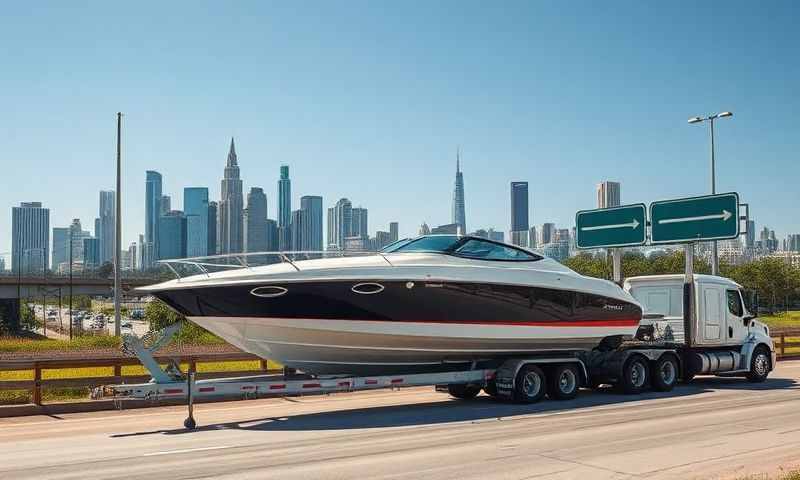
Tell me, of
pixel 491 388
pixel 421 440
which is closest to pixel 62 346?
pixel 491 388

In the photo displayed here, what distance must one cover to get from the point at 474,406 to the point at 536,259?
3.20m

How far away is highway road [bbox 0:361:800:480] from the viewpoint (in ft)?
28.5

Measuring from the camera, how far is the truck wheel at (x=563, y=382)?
15.5 meters

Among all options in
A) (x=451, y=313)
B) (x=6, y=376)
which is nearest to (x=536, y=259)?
(x=451, y=313)

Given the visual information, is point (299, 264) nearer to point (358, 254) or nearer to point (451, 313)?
point (358, 254)

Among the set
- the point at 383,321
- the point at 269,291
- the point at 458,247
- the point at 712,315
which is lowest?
the point at 712,315

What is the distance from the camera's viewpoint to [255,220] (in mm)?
172250

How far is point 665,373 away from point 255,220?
523ft

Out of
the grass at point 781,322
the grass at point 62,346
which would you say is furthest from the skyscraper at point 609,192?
the grass at point 62,346

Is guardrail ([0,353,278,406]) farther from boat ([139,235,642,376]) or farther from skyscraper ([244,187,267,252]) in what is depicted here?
skyscraper ([244,187,267,252])

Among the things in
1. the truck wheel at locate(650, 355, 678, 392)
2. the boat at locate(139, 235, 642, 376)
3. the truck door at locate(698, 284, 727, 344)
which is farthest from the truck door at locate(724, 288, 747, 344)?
the boat at locate(139, 235, 642, 376)

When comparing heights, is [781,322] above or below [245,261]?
below

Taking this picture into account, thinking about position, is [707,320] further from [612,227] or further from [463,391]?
[463,391]

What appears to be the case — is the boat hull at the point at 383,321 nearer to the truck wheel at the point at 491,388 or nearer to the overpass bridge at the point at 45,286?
the truck wheel at the point at 491,388
